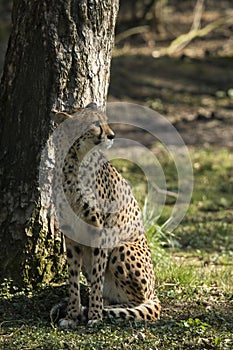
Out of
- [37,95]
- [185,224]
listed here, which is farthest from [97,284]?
[185,224]

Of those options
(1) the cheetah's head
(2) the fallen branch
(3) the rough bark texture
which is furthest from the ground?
(1) the cheetah's head

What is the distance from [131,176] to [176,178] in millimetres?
486

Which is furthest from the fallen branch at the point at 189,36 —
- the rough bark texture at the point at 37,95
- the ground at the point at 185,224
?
→ the rough bark texture at the point at 37,95

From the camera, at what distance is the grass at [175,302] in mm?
4496

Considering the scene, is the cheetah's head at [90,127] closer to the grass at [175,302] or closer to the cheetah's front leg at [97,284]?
the cheetah's front leg at [97,284]

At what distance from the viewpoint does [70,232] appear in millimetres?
4719

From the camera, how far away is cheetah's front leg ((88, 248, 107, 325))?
187 inches

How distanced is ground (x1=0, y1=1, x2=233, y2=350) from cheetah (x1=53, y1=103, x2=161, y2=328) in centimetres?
16

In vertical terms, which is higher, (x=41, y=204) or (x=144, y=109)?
(x=144, y=109)

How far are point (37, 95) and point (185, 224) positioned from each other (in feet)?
9.66

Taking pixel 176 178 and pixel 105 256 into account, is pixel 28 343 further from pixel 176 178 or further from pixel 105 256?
pixel 176 178

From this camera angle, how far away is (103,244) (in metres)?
4.76

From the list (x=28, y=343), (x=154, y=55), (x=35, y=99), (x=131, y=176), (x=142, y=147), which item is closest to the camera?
(x=28, y=343)

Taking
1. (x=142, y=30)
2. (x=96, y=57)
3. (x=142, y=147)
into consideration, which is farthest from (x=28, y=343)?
(x=142, y=30)
